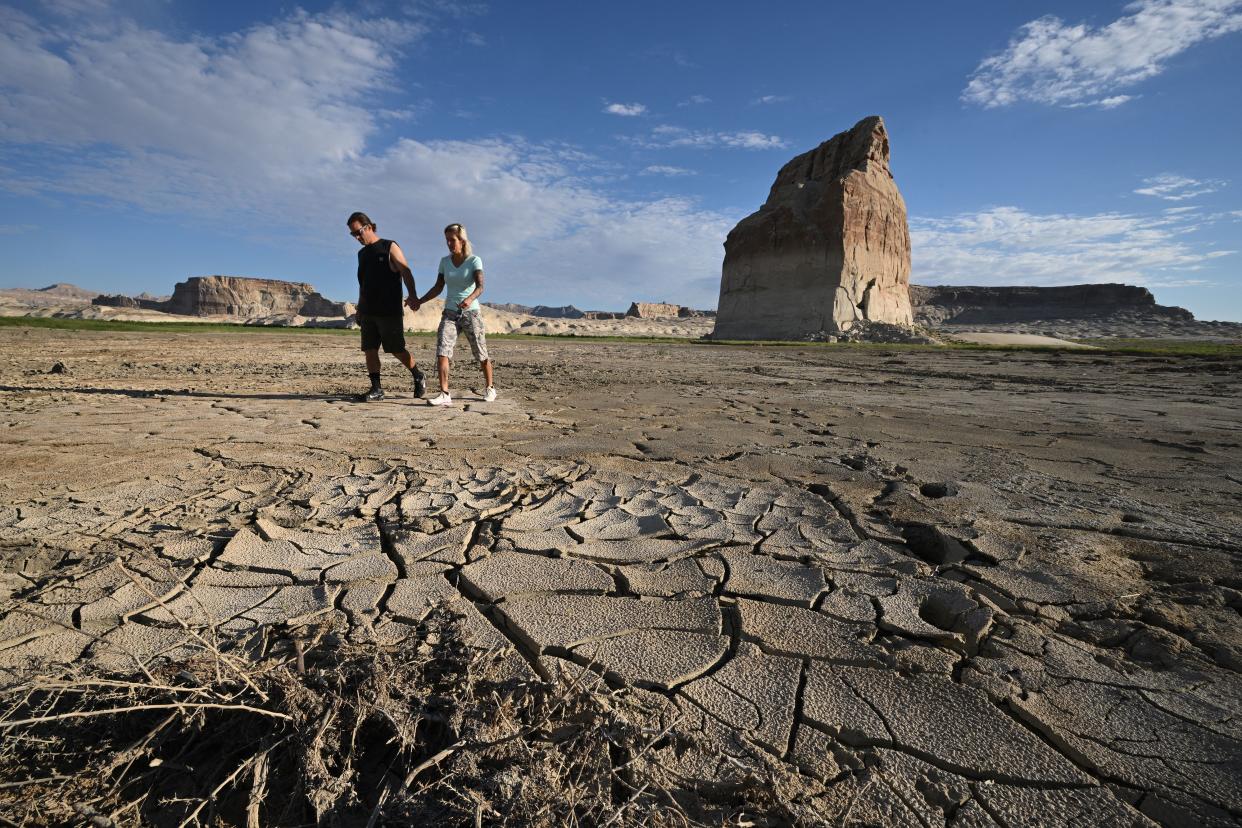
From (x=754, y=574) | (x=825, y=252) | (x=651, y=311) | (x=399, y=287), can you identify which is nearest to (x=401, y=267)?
(x=399, y=287)

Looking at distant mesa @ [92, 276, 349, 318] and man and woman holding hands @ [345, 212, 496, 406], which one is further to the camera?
distant mesa @ [92, 276, 349, 318]

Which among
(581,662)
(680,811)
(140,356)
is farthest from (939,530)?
(140,356)

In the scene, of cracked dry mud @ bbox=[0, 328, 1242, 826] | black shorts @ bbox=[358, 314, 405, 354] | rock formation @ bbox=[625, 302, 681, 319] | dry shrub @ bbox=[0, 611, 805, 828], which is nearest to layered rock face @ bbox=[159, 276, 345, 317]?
rock formation @ bbox=[625, 302, 681, 319]

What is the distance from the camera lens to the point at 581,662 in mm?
1366

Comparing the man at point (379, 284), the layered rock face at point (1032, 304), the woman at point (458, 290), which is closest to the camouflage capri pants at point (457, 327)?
the woman at point (458, 290)

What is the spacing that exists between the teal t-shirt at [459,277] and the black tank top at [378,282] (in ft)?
1.29

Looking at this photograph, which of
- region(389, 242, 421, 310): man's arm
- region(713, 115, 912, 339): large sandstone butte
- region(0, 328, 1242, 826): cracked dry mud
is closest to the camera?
region(0, 328, 1242, 826): cracked dry mud

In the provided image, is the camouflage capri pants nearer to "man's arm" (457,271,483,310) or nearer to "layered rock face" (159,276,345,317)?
"man's arm" (457,271,483,310)

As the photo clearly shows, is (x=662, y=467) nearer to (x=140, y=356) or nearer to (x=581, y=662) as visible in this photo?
(x=581, y=662)

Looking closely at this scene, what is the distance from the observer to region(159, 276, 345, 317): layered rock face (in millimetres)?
59781

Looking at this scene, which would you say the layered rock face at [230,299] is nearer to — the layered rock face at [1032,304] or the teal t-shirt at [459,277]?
the teal t-shirt at [459,277]

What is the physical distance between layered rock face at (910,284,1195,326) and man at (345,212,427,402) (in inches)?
2614

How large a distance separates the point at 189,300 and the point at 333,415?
72408mm

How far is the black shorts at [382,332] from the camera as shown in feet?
14.7
